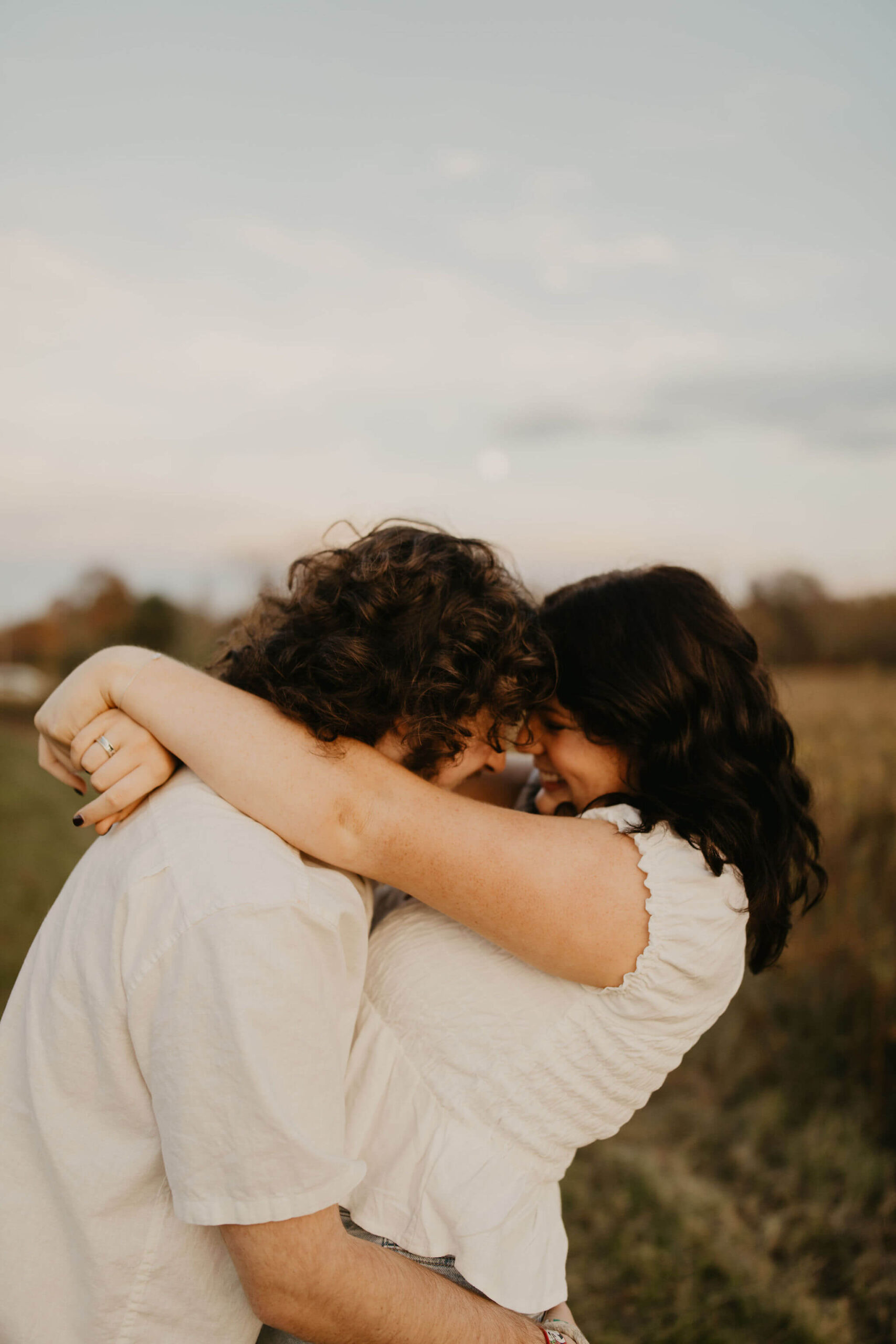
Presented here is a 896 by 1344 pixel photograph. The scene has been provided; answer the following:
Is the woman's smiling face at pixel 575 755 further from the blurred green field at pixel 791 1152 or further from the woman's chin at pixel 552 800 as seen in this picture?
the blurred green field at pixel 791 1152

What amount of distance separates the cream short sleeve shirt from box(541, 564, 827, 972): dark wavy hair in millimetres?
703

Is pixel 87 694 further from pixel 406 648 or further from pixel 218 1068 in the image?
pixel 218 1068

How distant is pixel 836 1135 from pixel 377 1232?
3542 millimetres

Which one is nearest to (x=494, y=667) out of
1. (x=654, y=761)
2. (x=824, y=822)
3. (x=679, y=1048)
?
(x=654, y=761)

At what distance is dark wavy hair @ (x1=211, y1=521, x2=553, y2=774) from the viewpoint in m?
1.63

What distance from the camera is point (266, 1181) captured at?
4.07 feet

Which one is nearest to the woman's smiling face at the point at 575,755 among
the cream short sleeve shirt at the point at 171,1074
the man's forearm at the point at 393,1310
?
the cream short sleeve shirt at the point at 171,1074

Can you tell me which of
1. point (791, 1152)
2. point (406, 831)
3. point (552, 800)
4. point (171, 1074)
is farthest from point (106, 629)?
point (171, 1074)

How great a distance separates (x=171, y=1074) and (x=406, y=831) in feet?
1.71

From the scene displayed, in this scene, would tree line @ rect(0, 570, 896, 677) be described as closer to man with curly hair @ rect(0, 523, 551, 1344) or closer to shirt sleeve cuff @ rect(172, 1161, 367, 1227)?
man with curly hair @ rect(0, 523, 551, 1344)

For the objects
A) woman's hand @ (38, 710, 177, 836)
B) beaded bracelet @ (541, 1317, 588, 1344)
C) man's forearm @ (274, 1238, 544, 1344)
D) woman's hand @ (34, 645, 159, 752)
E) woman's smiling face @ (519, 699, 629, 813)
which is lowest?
beaded bracelet @ (541, 1317, 588, 1344)

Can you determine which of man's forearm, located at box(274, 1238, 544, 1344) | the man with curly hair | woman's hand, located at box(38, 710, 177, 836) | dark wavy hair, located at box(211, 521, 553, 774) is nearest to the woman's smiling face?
dark wavy hair, located at box(211, 521, 553, 774)

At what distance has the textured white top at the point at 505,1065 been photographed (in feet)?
5.25

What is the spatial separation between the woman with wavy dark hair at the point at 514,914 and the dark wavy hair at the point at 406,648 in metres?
0.09
